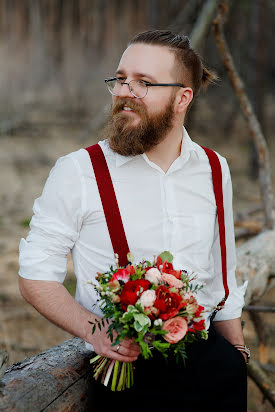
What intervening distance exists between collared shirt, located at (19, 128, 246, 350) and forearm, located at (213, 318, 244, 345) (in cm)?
3

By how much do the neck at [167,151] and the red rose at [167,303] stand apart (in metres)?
0.59

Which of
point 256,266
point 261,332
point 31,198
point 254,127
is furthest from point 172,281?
point 31,198

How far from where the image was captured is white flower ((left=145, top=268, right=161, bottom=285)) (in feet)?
4.94

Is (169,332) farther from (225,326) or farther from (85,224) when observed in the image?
(225,326)

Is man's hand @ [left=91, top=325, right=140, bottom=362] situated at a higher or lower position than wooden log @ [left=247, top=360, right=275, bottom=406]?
higher

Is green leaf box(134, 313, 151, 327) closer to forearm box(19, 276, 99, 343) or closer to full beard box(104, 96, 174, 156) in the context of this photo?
forearm box(19, 276, 99, 343)

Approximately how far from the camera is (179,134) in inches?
79.4

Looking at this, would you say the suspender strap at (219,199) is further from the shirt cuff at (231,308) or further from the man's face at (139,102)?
the man's face at (139,102)

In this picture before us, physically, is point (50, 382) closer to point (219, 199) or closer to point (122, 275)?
point (122, 275)

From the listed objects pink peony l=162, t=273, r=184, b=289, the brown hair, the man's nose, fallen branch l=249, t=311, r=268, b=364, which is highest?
the brown hair

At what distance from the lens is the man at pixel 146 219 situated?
167 cm

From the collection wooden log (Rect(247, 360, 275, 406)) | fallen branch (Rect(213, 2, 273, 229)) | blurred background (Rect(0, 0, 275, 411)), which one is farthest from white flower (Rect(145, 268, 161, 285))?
blurred background (Rect(0, 0, 275, 411))

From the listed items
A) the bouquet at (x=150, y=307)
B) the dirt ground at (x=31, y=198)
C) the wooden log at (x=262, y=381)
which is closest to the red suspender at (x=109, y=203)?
the bouquet at (x=150, y=307)

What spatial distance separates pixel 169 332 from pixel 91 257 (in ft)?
1.43
